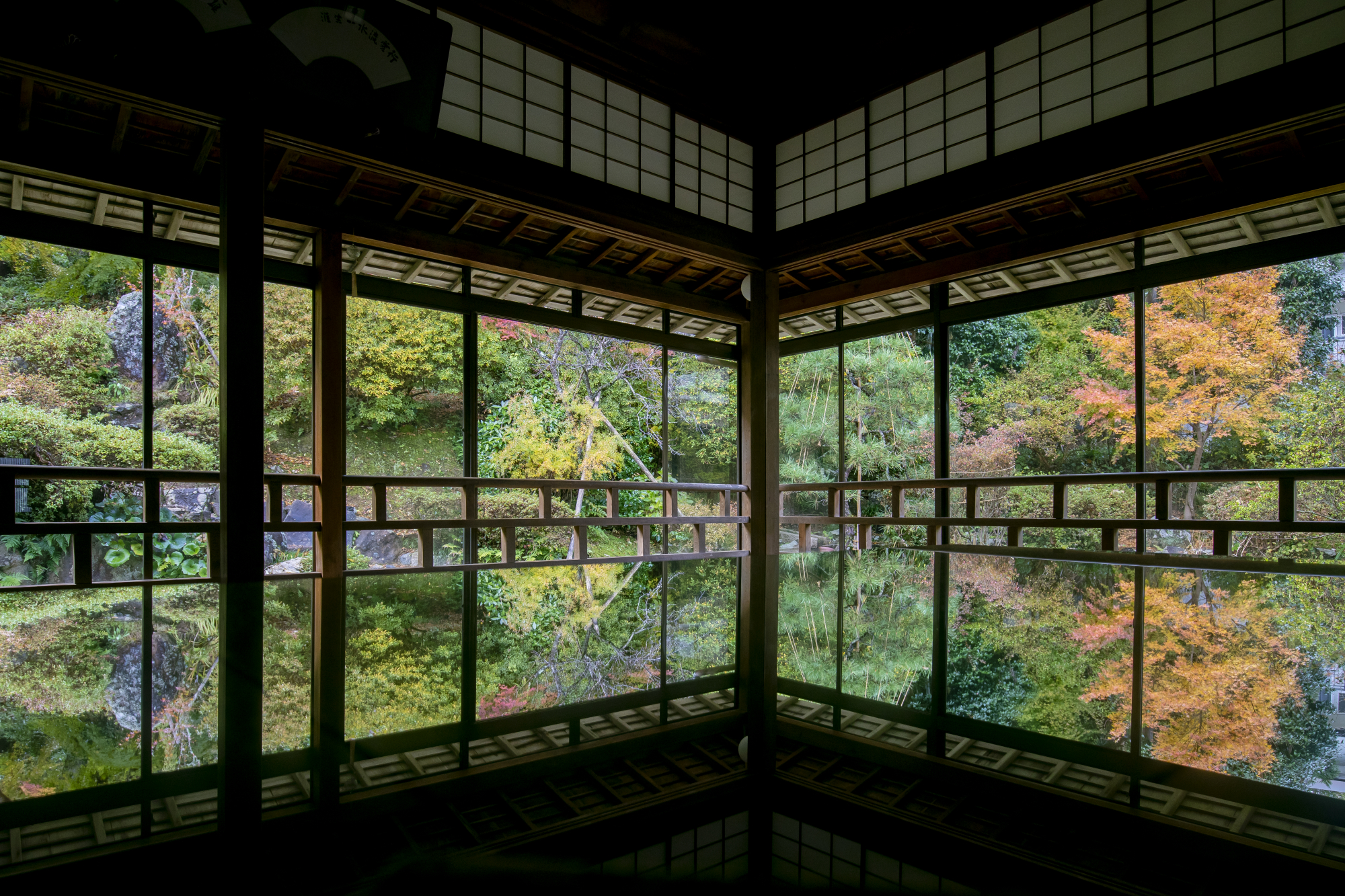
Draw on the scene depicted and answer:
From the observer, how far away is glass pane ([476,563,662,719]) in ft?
5.60

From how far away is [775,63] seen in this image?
461cm

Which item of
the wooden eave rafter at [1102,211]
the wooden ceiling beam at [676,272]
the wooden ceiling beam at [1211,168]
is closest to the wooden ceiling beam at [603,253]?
the wooden ceiling beam at [676,272]

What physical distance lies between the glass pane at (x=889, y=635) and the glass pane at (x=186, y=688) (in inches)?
60.3

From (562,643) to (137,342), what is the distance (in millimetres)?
7217

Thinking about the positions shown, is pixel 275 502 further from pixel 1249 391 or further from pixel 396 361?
pixel 1249 391

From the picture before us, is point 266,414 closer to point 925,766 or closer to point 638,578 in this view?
point 638,578

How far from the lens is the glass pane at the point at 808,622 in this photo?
201 centimetres

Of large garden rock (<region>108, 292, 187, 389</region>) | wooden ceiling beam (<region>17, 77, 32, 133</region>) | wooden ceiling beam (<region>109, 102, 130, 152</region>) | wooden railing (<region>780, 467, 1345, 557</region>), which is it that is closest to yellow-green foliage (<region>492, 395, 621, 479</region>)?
large garden rock (<region>108, 292, 187, 389</region>)

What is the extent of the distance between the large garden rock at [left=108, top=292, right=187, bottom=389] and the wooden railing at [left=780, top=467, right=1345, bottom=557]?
6656 mm

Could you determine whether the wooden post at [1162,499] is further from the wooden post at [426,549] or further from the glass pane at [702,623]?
the wooden post at [426,549]

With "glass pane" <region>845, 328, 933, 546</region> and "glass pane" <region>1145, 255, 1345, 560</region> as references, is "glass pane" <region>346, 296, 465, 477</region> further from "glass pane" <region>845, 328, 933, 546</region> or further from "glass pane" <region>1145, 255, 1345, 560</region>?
"glass pane" <region>1145, 255, 1345, 560</region>

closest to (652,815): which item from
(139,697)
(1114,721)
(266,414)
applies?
(1114,721)

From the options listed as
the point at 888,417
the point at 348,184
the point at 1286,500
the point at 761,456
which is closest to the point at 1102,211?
the point at 1286,500

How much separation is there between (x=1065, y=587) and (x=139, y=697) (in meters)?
4.12
